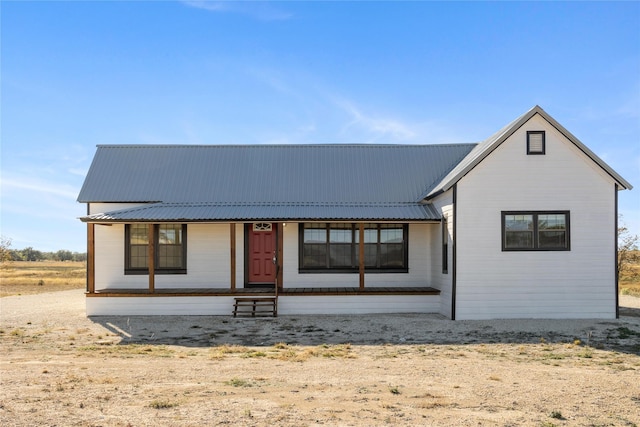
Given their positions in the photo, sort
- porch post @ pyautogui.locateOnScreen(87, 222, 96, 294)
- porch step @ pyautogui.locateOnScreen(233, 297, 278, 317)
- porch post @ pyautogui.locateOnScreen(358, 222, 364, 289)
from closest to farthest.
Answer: porch step @ pyautogui.locateOnScreen(233, 297, 278, 317), porch post @ pyautogui.locateOnScreen(87, 222, 96, 294), porch post @ pyautogui.locateOnScreen(358, 222, 364, 289)

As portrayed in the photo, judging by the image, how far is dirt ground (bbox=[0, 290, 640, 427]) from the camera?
693cm

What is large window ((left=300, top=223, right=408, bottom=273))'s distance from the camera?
18.3 metres

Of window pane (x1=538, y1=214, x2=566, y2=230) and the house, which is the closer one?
the house

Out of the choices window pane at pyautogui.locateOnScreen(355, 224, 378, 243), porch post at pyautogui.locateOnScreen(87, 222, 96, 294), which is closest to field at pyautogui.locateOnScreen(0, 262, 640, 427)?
porch post at pyautogui.locateOnScreen(87, 222, 96, 294)

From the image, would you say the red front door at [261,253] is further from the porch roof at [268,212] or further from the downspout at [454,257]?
the downspout at [454,257]

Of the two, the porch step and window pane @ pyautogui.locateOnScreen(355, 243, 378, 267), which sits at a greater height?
window pane @ pyautogui.locateOnScreen(355, 243, 378, 267)

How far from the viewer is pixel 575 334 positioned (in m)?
13.4

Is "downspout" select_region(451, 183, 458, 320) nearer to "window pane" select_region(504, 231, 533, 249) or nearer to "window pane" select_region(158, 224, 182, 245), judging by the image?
"window pane" select_region(504, 231, 533, 249)

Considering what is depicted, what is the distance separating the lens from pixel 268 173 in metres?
20.2

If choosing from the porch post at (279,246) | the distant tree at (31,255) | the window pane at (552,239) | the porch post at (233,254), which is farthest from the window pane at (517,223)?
the distant tree at (31,255)

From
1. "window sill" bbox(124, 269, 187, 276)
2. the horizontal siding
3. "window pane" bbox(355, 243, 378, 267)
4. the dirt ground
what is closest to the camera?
the dirt ground

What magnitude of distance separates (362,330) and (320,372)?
16.5 ft

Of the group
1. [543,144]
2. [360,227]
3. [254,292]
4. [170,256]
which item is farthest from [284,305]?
[543,144]

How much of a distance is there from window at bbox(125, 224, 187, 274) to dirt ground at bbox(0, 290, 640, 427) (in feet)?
8.49
